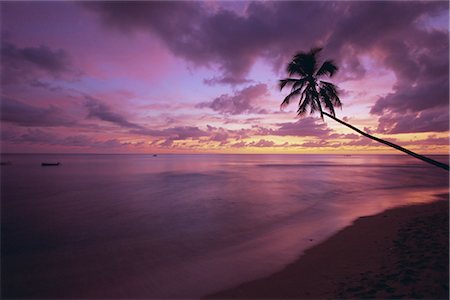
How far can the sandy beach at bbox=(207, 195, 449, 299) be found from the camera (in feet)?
20.9

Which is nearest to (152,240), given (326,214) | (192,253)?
(192,253)

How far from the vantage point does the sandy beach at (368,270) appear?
250 inches

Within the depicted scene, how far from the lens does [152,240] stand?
41.1ft

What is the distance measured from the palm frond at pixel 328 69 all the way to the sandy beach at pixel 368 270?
9.68 meters

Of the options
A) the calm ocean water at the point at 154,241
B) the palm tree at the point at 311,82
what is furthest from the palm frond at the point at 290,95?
the calm ocean water at the point at 154,241

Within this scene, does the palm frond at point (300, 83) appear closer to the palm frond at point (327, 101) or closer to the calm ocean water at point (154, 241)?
the palm frond at point (327, 101)

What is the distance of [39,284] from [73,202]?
16.6 meters

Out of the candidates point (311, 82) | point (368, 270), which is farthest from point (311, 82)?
point (368, 270)

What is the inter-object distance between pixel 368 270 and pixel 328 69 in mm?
11917

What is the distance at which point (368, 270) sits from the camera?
752cm

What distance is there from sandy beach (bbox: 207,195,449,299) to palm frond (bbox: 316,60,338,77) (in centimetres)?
968

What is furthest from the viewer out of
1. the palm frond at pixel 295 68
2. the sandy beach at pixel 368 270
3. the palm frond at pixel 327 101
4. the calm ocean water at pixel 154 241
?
the palm frond at pixel 295 68

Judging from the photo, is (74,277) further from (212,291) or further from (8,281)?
(212,291)

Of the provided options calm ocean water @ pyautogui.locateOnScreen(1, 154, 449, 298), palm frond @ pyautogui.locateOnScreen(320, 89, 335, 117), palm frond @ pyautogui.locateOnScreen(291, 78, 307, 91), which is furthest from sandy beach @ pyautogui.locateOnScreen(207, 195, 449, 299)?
palm frond @ pyautogui.locateOnScreen(291, 78, 307, 91)
